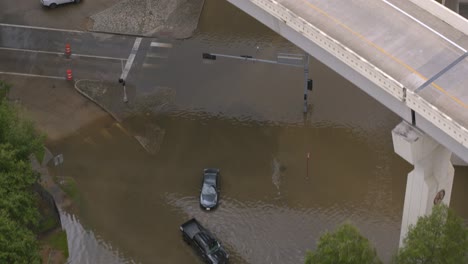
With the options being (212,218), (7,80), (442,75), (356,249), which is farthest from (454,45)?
(7,80)

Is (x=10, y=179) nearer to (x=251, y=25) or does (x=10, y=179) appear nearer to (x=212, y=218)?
(x=212, y=218)

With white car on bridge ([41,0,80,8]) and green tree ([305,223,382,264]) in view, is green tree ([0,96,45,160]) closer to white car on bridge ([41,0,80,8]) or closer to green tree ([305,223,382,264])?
green tree ([305,223,382,264])

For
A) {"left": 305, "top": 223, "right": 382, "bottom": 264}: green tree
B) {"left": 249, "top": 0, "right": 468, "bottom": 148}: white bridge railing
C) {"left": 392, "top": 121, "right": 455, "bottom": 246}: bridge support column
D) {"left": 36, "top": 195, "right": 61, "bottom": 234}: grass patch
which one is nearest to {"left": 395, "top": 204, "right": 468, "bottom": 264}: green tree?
{"left": 305, "top": 223, "right": 382, "bottom": 264}: green tree

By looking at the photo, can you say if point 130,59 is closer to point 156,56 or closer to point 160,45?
point 156,56

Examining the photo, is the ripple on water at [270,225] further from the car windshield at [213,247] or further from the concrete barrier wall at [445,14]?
the concrete barrier wall at [445,14]

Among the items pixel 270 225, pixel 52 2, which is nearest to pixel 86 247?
pixel 270 225

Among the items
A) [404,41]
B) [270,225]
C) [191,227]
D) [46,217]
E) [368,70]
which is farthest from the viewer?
[270,225]

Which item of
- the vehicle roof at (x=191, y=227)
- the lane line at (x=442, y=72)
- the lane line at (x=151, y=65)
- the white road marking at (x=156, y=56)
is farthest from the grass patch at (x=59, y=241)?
the lane line at (x=442, y=72)
